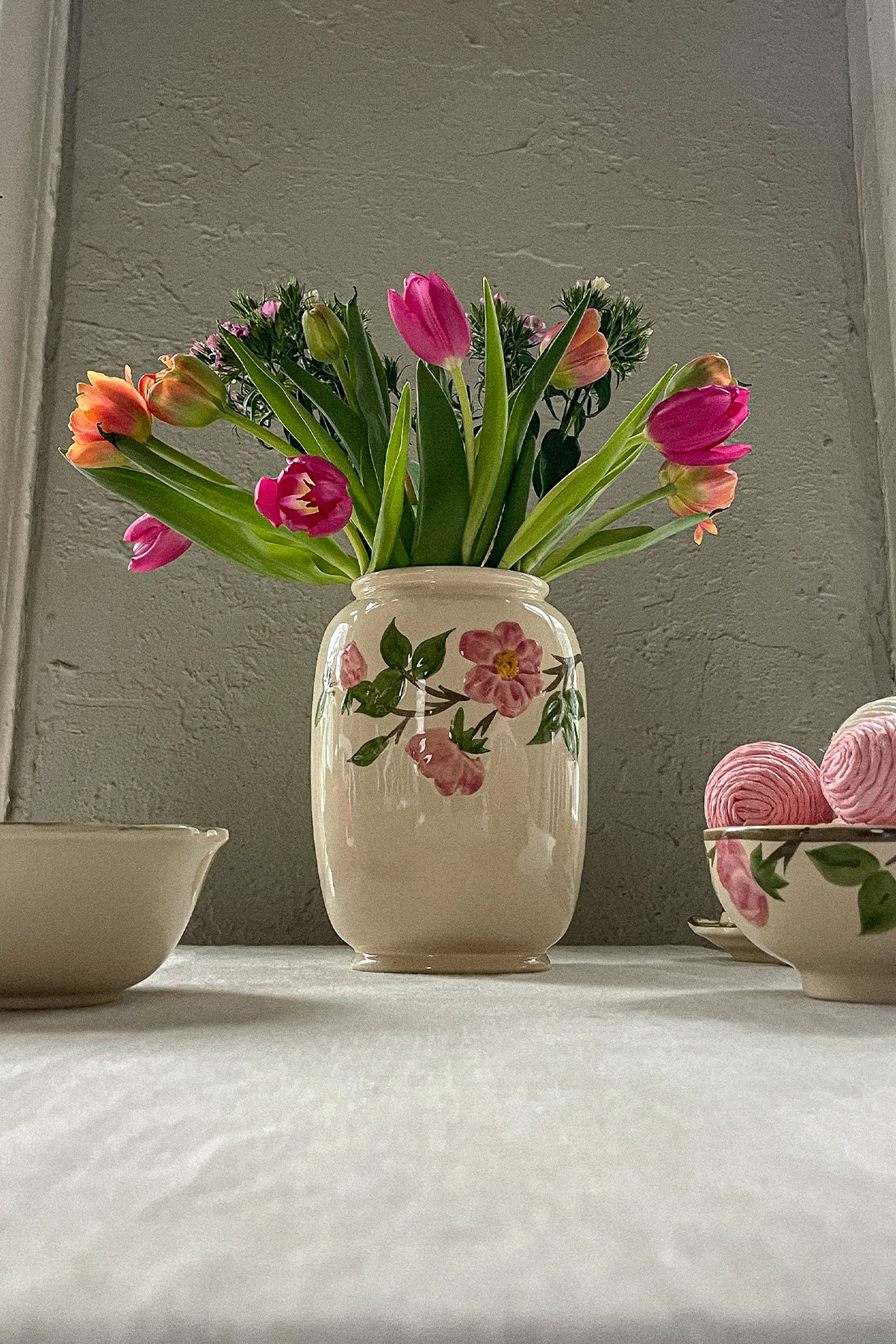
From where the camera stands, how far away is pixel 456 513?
60cm

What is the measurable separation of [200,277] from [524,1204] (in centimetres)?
94

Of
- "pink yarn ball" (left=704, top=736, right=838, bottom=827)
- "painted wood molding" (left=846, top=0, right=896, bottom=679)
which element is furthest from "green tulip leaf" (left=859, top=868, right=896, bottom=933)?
"painted wood molding" (left=846, top=0, right=896, bottom=679)

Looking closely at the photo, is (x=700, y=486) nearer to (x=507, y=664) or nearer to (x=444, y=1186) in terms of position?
(x=507, y=664)

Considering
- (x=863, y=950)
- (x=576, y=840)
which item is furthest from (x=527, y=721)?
(x=863, y=950)

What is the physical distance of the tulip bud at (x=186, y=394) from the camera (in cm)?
62

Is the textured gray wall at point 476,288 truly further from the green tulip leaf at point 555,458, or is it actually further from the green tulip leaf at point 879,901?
the green tulip leaf at point 879,901

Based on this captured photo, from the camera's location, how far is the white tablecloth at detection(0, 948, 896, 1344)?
0.14 metres

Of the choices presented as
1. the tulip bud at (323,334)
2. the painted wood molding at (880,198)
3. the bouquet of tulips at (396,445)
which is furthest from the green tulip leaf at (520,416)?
the painted wood molding at (880,198)

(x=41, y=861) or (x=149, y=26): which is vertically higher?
(x=149, y=26)

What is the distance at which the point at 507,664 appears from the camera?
22.5 inches

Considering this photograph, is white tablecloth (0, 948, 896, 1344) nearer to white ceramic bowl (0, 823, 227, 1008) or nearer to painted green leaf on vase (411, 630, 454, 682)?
white ceramic bowl (0, 823, 227, 1008)

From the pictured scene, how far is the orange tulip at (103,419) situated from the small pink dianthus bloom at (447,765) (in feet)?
0.84

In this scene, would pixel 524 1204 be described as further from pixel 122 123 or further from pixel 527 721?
pixel 122 123

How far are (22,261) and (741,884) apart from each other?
0.87 m
